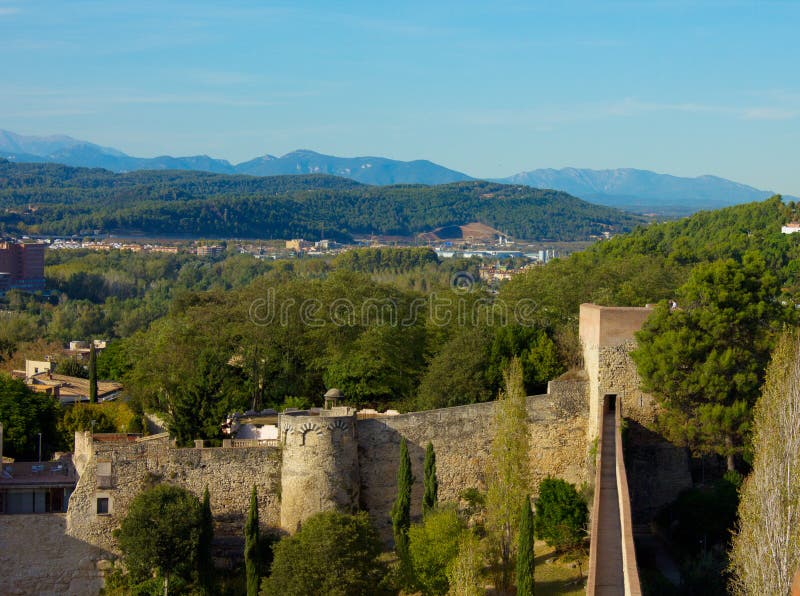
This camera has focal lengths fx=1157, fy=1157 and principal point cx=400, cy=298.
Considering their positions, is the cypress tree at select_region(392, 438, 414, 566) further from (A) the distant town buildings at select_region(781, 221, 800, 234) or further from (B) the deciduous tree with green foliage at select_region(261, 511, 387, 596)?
(A) the distant town buildings at select_region(781, 221, 800, 234)

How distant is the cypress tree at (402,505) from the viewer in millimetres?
25016

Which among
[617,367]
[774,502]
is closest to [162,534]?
[617,367]

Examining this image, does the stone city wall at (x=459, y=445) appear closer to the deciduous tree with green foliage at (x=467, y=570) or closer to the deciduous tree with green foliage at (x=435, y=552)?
the deciduous tree with green foliage at (x=435, y=552)

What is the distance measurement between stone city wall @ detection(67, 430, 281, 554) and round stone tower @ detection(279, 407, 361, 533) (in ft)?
1.42

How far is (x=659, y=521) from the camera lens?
26219 mm

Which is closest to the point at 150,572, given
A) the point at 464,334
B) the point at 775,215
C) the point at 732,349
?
the point at 464,334

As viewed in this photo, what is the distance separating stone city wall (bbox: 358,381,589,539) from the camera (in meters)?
26.1

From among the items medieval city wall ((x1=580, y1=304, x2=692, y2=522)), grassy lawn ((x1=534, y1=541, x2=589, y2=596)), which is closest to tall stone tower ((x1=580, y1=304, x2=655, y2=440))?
medieval city wall ((x1=580, y1=304, x2=692, y2=522))

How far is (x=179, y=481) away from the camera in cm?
2573

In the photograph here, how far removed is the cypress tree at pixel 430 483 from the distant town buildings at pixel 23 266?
8267cm

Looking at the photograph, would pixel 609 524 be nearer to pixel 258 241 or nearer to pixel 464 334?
pixel 464 334

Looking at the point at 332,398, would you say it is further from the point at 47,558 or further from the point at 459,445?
the point at 47,558

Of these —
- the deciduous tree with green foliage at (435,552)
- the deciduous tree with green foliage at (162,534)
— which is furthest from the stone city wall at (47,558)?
the deciduous tree with green foliage at (435,552)

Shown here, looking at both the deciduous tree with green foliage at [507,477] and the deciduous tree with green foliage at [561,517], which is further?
the deciduous tree with green foliage at [561,517]
